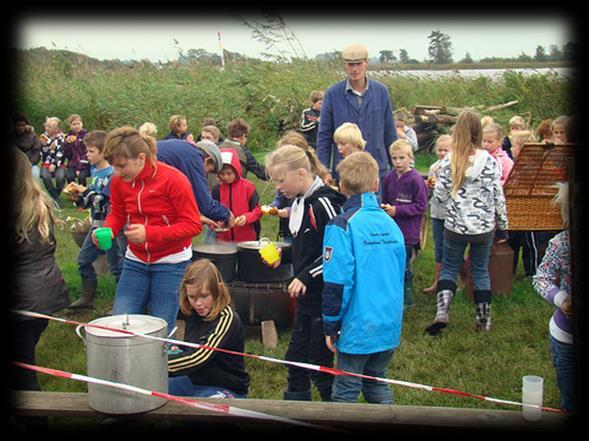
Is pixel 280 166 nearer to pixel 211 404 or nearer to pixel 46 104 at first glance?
pixel 211 404

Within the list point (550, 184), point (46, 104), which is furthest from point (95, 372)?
point (46, 104)

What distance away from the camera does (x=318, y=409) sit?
3.29m

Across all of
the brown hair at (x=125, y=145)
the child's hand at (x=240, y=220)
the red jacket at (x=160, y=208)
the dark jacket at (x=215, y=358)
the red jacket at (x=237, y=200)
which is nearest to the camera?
the dark jacket at (x=215, y=358)

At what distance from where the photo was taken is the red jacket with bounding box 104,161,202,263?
4.50 m

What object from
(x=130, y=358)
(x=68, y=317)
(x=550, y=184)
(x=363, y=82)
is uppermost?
(x=363, y=82)

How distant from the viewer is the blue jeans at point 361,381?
13.1 ft

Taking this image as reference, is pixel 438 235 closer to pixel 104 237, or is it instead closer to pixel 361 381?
pixel 361 381

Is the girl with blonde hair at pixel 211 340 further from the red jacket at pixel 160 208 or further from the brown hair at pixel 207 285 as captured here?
the red jacket at pixel 160 208

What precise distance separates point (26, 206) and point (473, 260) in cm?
349

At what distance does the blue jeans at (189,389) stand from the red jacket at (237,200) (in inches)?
106

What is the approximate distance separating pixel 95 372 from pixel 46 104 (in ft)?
53.2

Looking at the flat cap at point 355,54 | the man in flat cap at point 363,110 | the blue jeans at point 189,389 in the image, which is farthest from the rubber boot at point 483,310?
the blue jeans at point 189,389

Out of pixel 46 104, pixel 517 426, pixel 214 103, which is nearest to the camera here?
pixel 517 426

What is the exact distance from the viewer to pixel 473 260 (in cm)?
605
